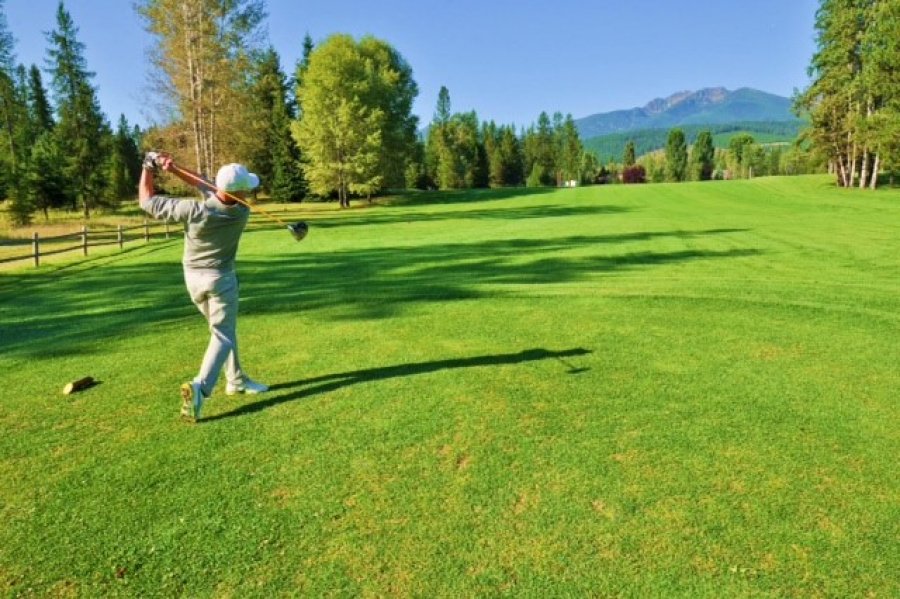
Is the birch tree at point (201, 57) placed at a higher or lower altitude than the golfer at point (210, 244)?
higher

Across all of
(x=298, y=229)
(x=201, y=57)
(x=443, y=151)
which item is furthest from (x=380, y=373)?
(x=443, y=151)

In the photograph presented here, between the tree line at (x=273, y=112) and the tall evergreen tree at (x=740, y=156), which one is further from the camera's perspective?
the tall evergreen tree at (x=740, y=156)

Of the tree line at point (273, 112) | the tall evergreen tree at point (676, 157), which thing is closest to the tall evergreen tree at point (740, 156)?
the tall evergreen tree at point (676, 157)

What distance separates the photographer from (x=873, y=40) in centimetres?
4259

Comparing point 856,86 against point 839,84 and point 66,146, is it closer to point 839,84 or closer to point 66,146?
point 839,84

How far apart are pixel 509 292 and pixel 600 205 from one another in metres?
33.9

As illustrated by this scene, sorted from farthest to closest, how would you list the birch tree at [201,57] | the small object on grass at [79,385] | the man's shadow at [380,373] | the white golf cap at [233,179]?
the birch tree at [201,57] → the small object on grass at [79,385] → the man's shadow at [380,373] → the white golf cap at [233,179]

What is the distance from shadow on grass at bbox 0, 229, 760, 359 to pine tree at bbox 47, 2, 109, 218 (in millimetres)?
34428

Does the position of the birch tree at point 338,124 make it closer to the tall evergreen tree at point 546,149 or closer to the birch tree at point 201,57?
the birch tree at point 201,57

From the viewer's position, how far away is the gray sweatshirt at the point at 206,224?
5.25 meters

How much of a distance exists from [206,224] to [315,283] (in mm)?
7802

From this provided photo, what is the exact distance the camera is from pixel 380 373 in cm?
664

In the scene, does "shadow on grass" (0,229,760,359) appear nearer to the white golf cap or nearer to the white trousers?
the white trousers

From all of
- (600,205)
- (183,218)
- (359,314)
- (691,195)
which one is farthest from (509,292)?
(691,195)
